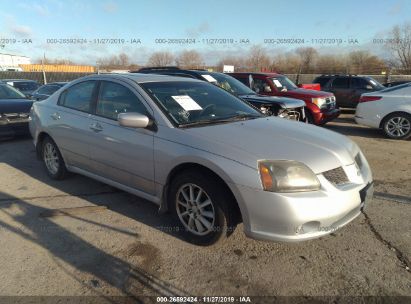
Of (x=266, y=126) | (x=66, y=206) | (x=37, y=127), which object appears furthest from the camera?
(x=37, y=127)

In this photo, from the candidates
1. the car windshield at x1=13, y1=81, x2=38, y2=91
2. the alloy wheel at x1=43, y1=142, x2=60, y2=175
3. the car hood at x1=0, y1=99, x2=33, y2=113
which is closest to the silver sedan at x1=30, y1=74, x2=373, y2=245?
the alloy wheel at x1=43, y1=142, x2=60, y2=175

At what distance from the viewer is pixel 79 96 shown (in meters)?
4.61

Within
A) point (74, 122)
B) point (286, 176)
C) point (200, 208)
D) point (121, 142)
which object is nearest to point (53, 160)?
point (74, 122)

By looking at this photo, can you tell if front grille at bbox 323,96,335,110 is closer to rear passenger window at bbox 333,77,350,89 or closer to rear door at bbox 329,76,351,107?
rear door at bbox 329,76,351,107

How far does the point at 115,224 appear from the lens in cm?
376

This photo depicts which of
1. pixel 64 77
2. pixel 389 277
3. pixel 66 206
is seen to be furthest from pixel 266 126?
pixel 64 77

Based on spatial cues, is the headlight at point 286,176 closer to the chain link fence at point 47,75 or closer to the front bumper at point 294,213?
the front bumper at point 294,213

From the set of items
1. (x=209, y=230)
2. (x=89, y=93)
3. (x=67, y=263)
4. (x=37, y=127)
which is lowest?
(x=67, y=263)

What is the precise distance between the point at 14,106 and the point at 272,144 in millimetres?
6842

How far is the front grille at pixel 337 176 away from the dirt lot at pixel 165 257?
0.71m

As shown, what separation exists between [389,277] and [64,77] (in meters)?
29.4

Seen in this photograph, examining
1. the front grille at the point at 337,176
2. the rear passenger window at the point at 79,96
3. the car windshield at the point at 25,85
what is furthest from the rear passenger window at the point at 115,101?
the car windshield at the point at 25,85

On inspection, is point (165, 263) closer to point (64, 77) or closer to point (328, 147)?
point (328, 147)

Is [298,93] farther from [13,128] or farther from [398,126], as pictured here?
[13,128]
